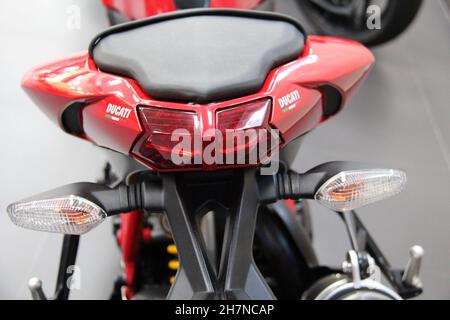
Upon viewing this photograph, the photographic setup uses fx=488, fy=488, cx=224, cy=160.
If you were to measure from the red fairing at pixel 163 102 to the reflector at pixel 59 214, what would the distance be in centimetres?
8

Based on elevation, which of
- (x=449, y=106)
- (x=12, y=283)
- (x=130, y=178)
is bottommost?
(x=12, y=283)

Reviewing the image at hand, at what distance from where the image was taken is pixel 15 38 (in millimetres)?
2094

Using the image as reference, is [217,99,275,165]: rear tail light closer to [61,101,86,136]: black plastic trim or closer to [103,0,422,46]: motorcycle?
[61,101,86,136]: black plastic trim

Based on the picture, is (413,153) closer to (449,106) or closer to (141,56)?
(449,106)

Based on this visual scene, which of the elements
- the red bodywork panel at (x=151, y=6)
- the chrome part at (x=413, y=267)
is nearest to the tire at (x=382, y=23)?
the red bodywork panel at (x=151, y=6)

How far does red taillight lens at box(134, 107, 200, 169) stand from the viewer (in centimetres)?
52

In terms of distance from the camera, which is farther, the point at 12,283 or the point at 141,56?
the point at 12,283

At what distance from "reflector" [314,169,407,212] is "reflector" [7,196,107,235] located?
0.27 metres

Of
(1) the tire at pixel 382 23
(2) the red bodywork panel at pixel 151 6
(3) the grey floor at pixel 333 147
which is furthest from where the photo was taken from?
(1) the tire at pixel 382 23

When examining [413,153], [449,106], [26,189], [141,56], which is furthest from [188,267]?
[449,106]

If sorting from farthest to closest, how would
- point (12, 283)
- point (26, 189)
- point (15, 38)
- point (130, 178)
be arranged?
1. point (15, 38)
2. point (26, 189)
3. point (12, 283)
4. point (130, 178)

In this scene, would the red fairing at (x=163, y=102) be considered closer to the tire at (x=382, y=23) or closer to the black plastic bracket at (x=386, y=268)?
the black plastic bracket at (x=386, y=268)

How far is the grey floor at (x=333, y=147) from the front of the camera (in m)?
1.36
